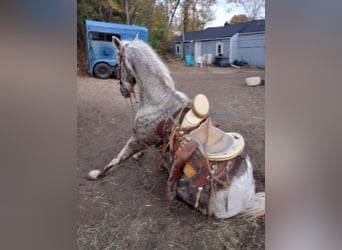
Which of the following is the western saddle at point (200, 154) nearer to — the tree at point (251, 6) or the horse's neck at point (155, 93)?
the horse's neck at point (155, 93)

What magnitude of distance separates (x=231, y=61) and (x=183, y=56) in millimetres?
110

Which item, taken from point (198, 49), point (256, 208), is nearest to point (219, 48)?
point (198, 49)

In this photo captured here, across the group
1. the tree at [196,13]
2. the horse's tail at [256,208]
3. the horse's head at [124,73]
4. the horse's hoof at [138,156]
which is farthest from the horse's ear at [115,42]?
the horse's tail at [256,208]

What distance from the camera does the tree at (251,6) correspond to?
2.04ft

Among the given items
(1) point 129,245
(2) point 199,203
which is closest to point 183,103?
(2) point 199,203

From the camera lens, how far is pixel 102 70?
680 millimetres

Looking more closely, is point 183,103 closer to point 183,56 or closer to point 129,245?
point 183,56

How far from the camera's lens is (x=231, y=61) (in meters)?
0.69

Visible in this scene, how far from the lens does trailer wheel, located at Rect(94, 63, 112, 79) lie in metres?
0.68

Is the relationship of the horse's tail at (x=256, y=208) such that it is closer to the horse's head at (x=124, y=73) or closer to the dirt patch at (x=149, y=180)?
the dirt patch at (x=149, y=180)

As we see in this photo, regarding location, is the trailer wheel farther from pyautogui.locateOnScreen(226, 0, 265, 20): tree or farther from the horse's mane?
pyautogui.locateOnScreen(226, 0, 265, 20): tree

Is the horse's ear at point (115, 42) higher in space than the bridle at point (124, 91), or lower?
higher

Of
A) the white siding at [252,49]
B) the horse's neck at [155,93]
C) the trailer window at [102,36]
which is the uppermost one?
the trailer window at [102,36]
